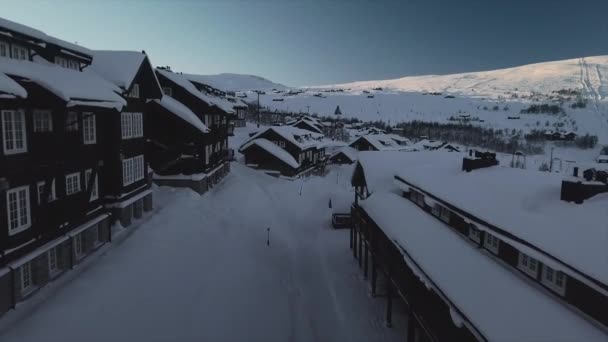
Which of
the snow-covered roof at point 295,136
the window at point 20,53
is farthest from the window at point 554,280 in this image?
the snow-covered roof at point 295,136

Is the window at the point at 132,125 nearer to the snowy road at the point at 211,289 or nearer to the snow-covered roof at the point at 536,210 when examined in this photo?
the snowy road at the point at 211,289

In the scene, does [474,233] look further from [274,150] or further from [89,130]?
[274,150]

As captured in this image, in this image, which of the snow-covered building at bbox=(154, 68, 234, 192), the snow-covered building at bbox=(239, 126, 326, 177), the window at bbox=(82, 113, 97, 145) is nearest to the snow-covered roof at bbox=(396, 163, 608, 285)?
the window at bbox=(82, 113, 97, 145)

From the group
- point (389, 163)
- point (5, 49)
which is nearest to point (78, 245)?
point (5, 49)

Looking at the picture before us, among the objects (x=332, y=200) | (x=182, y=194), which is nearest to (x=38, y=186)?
(x=182, y=194)

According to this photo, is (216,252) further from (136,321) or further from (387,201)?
(387,201)
